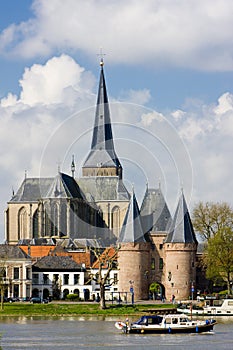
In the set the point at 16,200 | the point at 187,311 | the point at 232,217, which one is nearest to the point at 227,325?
the point at 187,311

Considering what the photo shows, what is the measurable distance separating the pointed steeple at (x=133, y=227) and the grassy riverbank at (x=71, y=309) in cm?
1667

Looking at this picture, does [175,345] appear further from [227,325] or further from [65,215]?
[65,215]

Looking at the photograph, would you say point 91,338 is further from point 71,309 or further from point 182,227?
point 182,227

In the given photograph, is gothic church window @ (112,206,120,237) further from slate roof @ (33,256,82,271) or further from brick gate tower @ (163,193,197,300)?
brick gate tower @ (163,193,197,300)

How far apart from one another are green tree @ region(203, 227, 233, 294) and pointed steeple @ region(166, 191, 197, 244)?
2672 millimetres

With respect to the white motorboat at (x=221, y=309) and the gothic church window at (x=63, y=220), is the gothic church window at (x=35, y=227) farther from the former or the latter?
the white motorboat at (x=221, y=309)

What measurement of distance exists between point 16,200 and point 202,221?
202 feet

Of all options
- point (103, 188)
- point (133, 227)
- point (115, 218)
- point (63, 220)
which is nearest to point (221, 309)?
point (133, 227)

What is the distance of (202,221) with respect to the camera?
137250 millimetres

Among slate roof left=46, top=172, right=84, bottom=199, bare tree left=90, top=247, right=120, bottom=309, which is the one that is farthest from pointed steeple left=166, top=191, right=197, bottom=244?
slate roof left=46, top=172, right=84, bottom=199

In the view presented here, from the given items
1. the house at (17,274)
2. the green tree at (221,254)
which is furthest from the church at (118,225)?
the house at (17,274)

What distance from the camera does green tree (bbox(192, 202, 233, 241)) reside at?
443 feet

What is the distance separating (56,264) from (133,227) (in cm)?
1417

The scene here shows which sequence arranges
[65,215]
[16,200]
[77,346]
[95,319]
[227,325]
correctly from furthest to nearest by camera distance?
1. [16,200]
2. [65,215]
3. [95,319]
4. [227,325]
5. [77,346]
